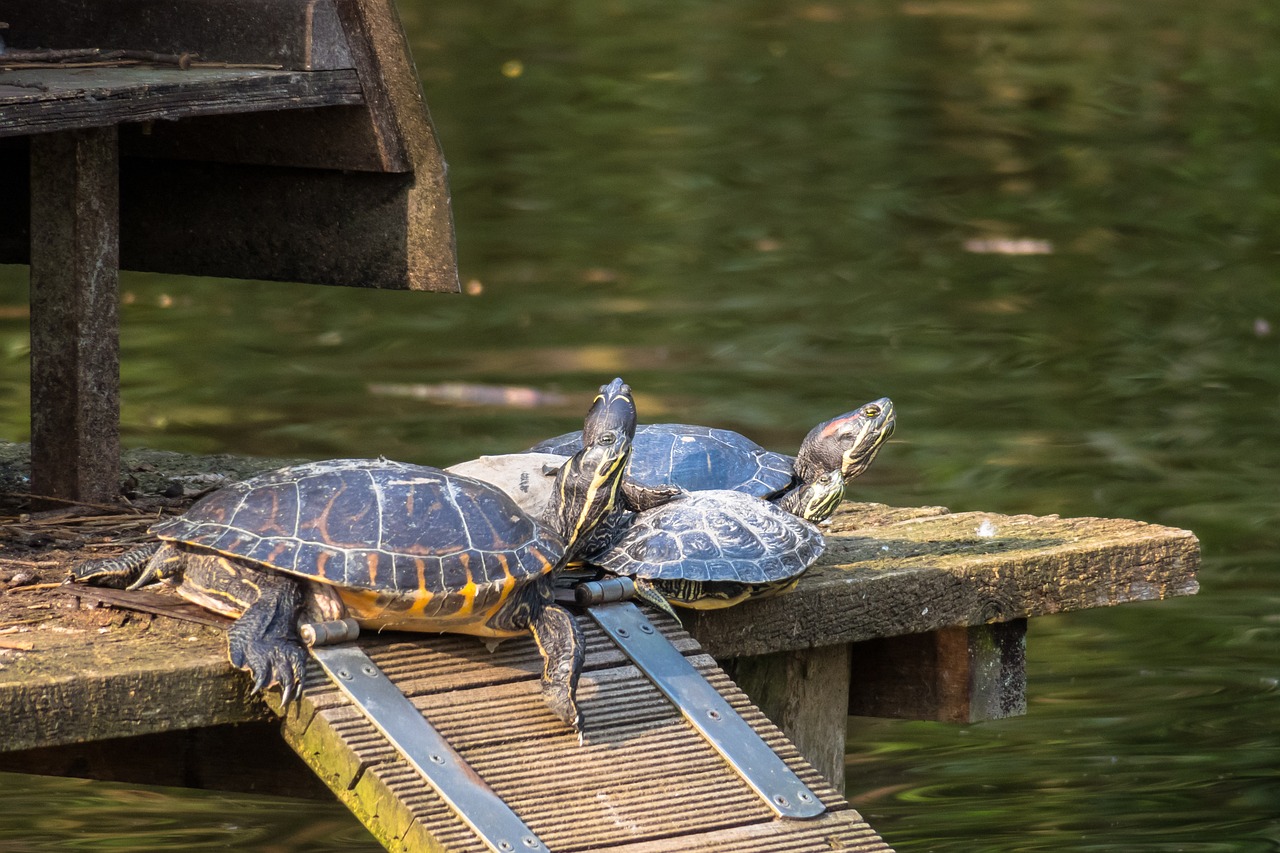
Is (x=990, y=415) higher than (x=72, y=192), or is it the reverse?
(x=72, y=192)

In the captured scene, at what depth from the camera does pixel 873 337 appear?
11.9 m

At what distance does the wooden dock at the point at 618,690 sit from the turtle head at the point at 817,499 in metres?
0.09

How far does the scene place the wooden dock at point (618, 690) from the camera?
11.6ft

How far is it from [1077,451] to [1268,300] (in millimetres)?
3138

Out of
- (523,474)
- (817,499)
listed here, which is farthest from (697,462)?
(523,474)

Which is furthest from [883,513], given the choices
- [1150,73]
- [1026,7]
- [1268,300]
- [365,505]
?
[1026,7]

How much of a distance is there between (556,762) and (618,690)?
241mm

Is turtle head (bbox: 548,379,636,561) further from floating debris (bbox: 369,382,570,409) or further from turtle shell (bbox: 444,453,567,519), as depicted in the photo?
floating debris (bbox: 369,382,570,409)

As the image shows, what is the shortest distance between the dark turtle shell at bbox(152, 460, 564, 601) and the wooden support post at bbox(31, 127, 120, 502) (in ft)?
3.50

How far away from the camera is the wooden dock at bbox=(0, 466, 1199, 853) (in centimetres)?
352

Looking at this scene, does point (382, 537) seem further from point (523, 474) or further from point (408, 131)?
point (408, 131)

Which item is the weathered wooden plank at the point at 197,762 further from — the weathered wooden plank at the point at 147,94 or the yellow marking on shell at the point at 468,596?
the weathered wooden plank at the point at 147,94

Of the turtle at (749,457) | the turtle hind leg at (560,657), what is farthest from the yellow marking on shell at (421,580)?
the turtle at (749,457)

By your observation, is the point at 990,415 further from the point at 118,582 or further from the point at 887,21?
the point at 887,21
